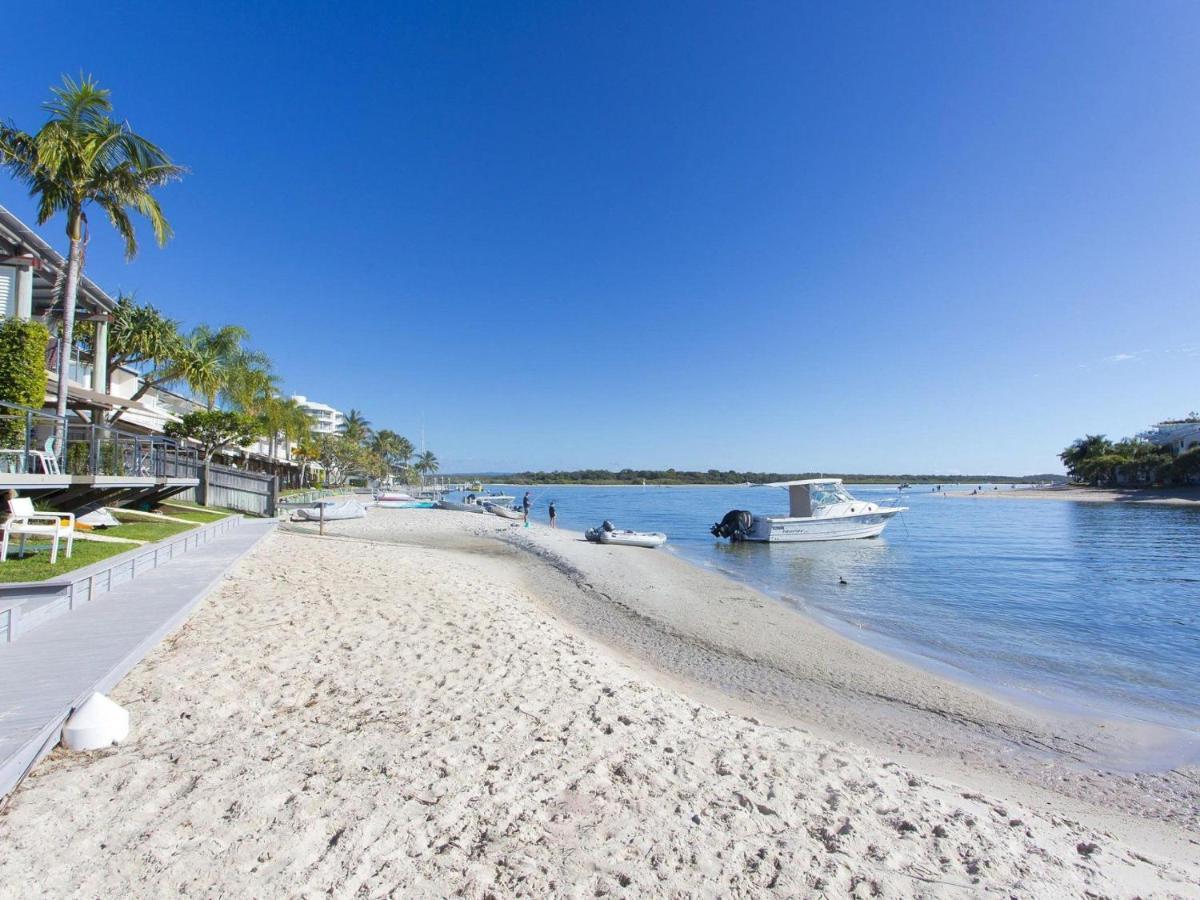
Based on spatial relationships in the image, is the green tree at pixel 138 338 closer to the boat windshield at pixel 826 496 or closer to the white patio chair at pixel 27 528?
the white patio chair at pixel 27 528

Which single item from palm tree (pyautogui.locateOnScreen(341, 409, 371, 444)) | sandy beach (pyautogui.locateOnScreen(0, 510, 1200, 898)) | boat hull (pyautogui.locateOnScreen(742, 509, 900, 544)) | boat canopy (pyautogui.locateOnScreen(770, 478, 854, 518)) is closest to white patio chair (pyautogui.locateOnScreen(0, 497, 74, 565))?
sandy beach (pyautogui.locateOnScreen(0, 510, 1200, 898))

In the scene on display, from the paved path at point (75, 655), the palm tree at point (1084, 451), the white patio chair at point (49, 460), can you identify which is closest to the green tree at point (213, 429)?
the white patio chair at point (49, 460)

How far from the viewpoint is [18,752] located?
3.80 m

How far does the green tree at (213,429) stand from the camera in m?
29.5

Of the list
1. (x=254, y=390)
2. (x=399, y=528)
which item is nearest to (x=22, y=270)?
(x=399, y=528)

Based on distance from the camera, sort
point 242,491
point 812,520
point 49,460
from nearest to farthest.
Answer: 1. point 49,460
2. point 242,491
3. point 812,520

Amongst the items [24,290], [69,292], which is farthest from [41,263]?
[69,292]

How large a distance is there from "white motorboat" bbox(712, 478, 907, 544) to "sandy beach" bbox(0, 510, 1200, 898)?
72.3 ft

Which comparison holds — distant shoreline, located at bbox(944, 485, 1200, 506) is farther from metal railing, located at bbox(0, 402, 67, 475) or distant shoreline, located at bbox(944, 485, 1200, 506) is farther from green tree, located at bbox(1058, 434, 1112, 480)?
metal railing, located at bbox(0, 402, 67, 475)

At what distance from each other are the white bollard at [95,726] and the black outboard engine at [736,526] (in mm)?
29144

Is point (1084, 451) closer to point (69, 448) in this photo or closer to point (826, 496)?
point (826, 496)

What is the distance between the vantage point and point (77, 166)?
13484 millimetres

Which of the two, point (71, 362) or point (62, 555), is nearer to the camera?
point (62, 555)

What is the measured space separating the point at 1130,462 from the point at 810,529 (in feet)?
312
